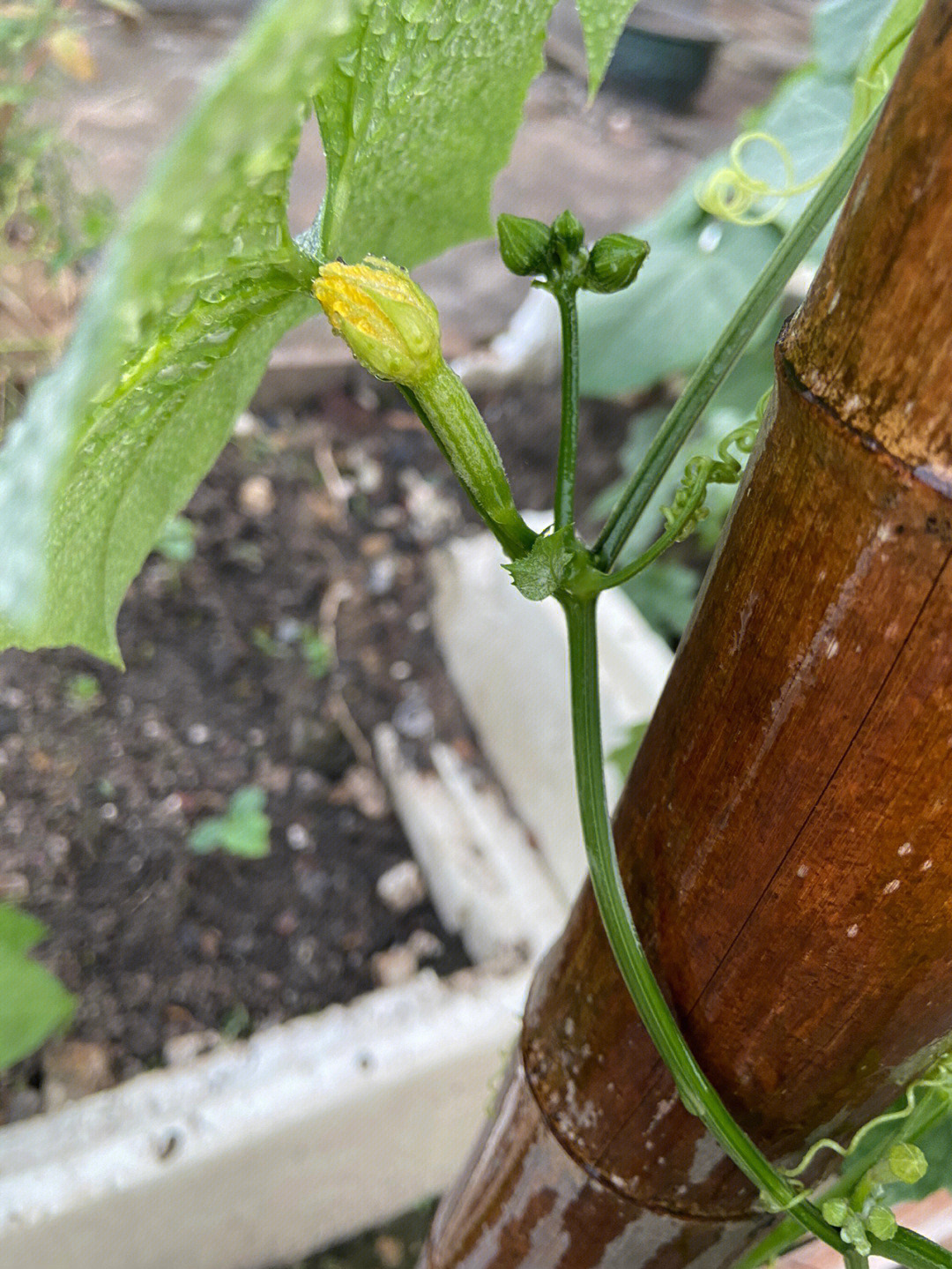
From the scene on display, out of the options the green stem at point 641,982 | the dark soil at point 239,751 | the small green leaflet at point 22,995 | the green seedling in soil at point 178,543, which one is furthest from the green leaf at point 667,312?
the green stem at point 641,982

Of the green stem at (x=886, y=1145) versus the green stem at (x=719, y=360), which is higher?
the green stem at (x=719, y=360)

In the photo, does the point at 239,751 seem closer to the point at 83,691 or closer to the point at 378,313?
the point at 83,691

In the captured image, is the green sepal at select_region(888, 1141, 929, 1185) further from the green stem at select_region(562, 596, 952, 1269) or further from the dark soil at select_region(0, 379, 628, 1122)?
the dark soil at select_region(0, 379, 628, 1122)

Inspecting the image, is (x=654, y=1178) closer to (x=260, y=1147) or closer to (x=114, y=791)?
(x=260, y=1147)

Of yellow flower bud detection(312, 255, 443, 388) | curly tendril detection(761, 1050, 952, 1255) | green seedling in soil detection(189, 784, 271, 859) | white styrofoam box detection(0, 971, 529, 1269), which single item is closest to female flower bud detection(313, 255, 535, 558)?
yellow flower bud detection(312, 255, 443, 388)

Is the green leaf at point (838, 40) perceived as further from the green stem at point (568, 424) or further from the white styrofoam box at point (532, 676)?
the green stem at point (568, 424)

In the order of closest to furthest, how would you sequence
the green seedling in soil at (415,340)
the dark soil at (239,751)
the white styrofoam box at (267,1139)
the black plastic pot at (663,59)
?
the green seedling in soil at (415,340) < the white styrofoam box at (267,1139) < the dark soil at (239,751) < the black plastic pot at (663,59)

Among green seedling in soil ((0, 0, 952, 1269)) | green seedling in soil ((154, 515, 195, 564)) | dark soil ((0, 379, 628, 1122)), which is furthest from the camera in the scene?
green seedling in soil ((154, 515, 195, 564))
